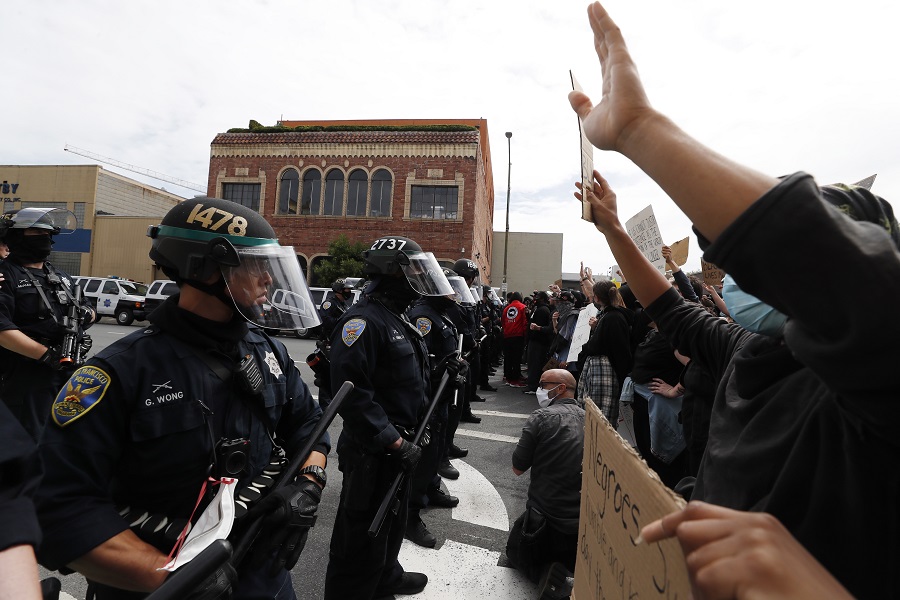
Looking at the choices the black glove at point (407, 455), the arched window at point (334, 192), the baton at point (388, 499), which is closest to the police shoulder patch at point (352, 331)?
Answer: the black glove at point (407, 455)

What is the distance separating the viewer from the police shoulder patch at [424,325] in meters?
4.98

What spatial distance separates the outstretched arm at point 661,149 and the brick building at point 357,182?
24912mm

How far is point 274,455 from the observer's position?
190cm

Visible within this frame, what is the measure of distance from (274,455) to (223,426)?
0.30m

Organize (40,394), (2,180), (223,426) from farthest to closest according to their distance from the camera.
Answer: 1. (2,180)
2. (40,394)
3. (223,426)

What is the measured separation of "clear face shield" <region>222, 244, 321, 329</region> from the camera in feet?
5.88

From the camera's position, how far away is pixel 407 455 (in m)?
2.91

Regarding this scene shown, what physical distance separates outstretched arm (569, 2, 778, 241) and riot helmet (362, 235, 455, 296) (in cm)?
257

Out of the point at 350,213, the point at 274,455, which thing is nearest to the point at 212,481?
the point at 274,455

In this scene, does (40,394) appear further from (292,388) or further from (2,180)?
(2,180)

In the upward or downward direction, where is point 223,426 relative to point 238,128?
downward

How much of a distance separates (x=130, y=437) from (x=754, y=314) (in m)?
1.83

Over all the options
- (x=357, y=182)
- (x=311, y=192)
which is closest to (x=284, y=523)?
(x=357, y=182)

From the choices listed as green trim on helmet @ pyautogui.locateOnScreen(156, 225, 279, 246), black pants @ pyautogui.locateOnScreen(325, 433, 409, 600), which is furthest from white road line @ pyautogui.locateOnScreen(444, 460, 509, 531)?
green trim on helmet @ pyautogui.locateOnScreen(156, 225, 279, 246)
